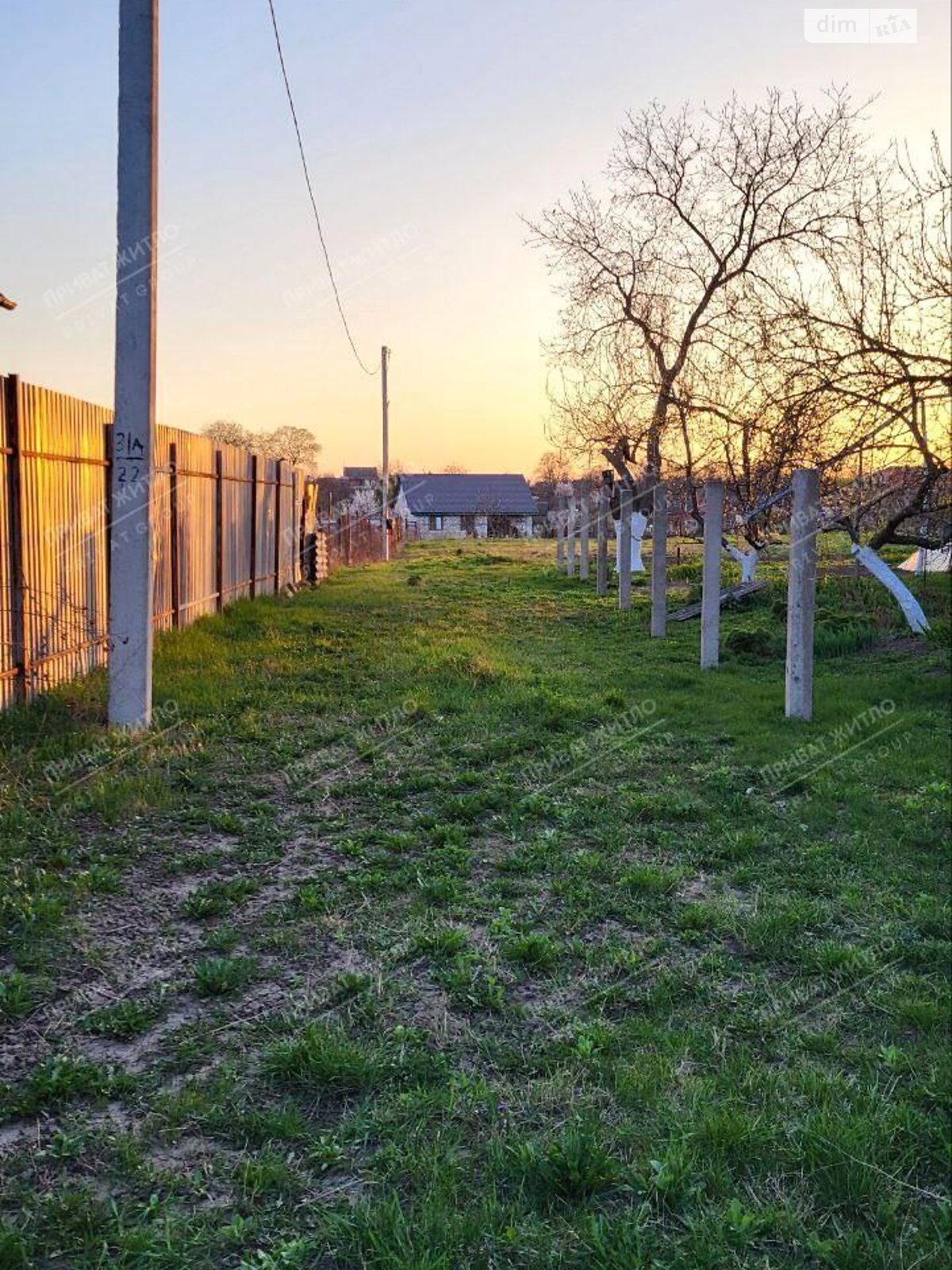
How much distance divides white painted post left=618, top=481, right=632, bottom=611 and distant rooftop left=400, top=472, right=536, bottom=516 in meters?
52.6

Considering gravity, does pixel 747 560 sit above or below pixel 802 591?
above

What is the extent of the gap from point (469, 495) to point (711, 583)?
2624 inches

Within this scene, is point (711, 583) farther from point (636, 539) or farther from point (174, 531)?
point (636, 539)

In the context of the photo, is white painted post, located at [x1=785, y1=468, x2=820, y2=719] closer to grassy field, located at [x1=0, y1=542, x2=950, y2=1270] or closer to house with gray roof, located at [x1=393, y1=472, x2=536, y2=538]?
grassy field, located at [x1=0, y1=542, x2=950, y2=1270]

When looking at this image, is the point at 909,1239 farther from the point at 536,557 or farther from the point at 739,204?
the point at 536,557

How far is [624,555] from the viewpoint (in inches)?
674

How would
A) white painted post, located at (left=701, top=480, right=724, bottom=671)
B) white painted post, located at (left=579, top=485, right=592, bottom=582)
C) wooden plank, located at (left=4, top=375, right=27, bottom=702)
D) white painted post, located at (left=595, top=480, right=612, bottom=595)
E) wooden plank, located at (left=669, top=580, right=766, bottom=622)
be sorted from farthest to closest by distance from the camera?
white painted post, located at (left=579, top=485, right=592, bottom=582)
white painted post, located at (left=595, top=480, right=612, bottom=595)
wooden plank, located at (left=669, top=580, right=766, bottom=622)
white painted post, located at (left=701, top=480, right=724, bottom=671)
wooden plank, located at (left=4, top=375, right=27, bottom=702)

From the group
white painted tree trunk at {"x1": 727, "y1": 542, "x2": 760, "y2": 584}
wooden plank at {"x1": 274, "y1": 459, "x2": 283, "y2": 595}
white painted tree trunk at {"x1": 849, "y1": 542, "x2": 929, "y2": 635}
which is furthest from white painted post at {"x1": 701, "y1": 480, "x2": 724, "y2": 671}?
wooden plank at {"x1": 274, "y1": 459, "x2": 283, "y2": 595}

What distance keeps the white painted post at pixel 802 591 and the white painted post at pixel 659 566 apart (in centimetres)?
508

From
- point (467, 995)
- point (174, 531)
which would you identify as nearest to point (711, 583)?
point (174, 531)

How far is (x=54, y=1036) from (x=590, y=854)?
2.55 m

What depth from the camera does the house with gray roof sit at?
69938 millimetres

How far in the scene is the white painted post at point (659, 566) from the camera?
513 inches

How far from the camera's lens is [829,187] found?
48.4 feet
